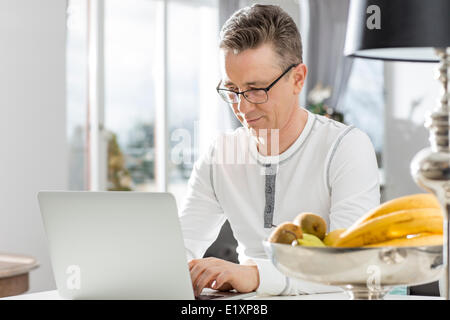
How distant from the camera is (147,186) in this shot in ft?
14.1

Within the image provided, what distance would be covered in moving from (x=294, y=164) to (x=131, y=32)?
9.07 feet

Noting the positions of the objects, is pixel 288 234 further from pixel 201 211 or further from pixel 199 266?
pixel 201 211

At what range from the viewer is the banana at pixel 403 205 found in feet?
2.52

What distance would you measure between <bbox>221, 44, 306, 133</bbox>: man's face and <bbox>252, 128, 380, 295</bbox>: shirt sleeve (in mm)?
157

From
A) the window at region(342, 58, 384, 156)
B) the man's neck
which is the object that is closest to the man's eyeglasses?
the man's neck

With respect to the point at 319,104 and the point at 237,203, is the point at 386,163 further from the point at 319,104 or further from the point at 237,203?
the point at 237,203

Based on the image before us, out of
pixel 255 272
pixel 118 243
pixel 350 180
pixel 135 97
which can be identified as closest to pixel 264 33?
pixel 350 180

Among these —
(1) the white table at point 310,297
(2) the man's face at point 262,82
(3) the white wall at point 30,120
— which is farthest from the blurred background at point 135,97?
(1) the white table at point 310,297

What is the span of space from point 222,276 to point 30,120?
93.7 inches

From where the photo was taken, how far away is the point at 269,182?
160cm

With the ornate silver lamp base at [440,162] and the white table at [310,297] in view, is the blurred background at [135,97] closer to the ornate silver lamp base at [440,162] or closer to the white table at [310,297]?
the white table at [310,297]

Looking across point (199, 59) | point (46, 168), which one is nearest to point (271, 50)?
point (46, 168)

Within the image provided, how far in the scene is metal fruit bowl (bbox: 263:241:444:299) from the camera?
0.72 m

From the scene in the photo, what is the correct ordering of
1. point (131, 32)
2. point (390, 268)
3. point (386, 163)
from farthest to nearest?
point (386, 163), point (131, 32), point (390, 268)
